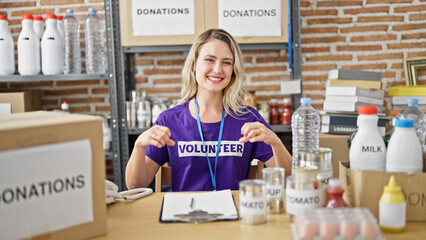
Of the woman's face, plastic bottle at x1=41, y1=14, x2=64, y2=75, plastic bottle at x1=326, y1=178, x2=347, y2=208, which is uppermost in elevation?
plastic bottle at x1=41, y1=14, x2=64, y2=75

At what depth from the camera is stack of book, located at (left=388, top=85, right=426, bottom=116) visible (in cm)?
272

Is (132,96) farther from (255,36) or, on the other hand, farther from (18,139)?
(18,139)

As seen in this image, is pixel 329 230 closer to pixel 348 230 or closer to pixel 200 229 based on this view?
pixel 348 230

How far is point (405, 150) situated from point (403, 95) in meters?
1.88

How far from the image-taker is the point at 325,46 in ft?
10.1

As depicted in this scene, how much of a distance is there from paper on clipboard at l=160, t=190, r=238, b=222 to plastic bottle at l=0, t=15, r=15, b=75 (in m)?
1.83

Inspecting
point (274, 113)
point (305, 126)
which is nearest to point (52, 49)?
point (274, 113)

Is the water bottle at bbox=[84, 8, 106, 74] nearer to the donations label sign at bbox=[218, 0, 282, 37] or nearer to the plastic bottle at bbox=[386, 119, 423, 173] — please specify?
the donations label sign at bbox=[218, 0, 282, 37]

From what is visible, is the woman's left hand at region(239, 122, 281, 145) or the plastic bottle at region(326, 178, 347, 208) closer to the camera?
the plastic bottle at region(326, 178, 347, 208)

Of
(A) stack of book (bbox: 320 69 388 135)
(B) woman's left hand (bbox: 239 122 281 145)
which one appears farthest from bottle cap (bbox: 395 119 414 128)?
(A) stack of book (bbox: 320 69 388 135)

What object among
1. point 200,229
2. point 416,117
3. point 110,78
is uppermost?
point 110,78

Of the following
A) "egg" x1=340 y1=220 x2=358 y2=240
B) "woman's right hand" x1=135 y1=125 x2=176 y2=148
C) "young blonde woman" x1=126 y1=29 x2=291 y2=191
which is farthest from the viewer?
"young blonde woman" x1=126 y1=29 x2=291 y2=191

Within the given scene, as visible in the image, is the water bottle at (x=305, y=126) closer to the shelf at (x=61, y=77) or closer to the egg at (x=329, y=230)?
the shelf at (x=61, y=77)

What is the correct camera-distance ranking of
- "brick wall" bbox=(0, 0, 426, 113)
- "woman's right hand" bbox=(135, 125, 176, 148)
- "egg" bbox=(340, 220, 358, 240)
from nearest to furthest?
1. "egg" bbox=(340, 220, 358, 240)
2. "woman's right hand" bbox=(135, 125, 176, 148)
3. "brick wall" bbox=(0, 0, 426, 113)
